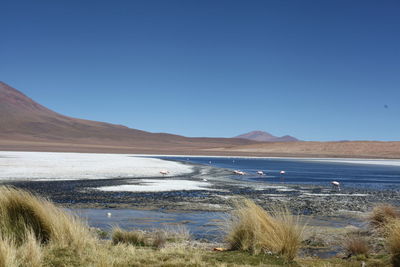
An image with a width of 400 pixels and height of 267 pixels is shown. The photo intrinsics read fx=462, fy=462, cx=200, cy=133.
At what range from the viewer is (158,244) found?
8.41 metres

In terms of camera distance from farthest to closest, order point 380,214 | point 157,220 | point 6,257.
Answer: point 157,220 < point 380,214 < point 6,257

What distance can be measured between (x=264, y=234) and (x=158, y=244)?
1957mm

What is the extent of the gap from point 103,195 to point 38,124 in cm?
16731

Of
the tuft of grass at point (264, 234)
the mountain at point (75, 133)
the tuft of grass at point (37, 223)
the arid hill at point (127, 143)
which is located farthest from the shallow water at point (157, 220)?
the mountain at point (75, 133)

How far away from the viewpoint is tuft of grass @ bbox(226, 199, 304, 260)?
25.2 feet

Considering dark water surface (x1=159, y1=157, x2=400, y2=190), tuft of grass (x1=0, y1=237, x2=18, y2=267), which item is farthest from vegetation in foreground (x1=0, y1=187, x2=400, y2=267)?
dark water surface (x1=159, y1=157, x2=400, y2=190)

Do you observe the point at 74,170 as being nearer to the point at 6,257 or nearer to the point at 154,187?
the point at 154,187

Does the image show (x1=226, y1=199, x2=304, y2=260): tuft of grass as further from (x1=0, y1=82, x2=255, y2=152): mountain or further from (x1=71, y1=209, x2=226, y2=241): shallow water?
(x1=0, y1=82, x2=255, y2=152): mountain

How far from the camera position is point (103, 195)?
17.4 metres

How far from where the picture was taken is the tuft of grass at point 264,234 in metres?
7.68

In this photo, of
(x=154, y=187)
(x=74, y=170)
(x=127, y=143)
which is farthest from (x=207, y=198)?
(x=127, y=143)

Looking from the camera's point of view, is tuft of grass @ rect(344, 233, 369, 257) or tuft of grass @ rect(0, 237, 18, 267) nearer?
tuft of grass @ rect(0, 237, 18, 267)

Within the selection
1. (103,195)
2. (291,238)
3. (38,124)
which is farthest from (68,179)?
(38,124)

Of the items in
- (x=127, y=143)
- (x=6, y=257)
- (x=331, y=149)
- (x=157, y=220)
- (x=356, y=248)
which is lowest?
(x=157, y=220)
